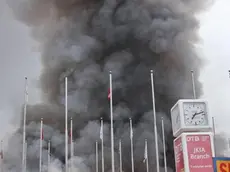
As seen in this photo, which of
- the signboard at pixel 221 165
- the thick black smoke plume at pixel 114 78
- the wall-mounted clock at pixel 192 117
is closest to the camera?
the signboard at pixel 221 165

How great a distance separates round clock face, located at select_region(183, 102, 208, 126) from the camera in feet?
39.2

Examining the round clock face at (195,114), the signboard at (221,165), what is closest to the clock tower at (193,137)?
the round clock face at (195,114)

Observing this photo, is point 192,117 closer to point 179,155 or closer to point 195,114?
point 195,114

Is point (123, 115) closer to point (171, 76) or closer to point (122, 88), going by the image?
point (122, 88)

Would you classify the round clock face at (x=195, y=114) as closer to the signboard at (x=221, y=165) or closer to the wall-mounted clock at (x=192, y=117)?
the wall-mounted clock at (x=192, y=117)

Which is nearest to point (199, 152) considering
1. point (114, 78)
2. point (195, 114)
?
point (195, 114)

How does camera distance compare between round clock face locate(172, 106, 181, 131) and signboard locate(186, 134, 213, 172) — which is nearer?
signboard locate(186, 134, 213, 172)

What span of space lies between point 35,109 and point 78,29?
12892mm

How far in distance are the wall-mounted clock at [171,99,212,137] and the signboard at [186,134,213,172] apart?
451 mm

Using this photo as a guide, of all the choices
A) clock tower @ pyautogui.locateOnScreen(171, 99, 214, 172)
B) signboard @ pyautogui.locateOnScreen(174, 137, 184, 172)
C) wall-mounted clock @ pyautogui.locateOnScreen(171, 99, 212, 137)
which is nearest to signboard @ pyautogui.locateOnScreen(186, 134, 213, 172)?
clock tower @ pyautogui.locateOnScreen(171, 99, 214, 172)

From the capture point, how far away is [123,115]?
50.5m

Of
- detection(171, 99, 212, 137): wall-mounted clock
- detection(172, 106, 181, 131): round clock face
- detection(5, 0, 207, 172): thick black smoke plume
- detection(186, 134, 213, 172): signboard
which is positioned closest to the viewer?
detection(186, 134, 213, 172): signboard

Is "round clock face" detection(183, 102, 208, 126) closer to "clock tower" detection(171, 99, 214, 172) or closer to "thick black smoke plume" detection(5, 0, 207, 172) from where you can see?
"clock tower" detection(171, 99, 214, 172)

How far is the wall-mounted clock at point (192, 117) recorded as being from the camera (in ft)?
39.0
